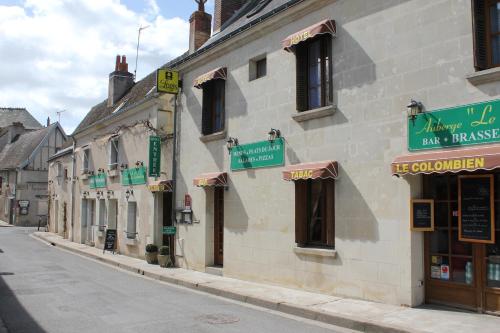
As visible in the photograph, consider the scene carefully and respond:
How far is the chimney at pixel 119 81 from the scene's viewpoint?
979 inches

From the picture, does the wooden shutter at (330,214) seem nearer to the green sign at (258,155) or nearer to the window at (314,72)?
the green sign at (258,155)

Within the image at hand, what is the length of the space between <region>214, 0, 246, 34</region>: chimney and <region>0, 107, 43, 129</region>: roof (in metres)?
47.3

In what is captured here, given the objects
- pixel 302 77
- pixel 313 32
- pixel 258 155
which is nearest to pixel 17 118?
pixel 258 155

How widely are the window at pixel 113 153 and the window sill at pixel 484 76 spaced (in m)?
16.2

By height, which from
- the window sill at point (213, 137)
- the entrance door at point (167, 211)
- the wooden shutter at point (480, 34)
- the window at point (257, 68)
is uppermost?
the window at point (257, 68)

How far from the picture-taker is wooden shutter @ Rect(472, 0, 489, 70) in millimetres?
7398

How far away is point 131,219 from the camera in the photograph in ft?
61.7

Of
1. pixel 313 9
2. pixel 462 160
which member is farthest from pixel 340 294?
pixel 313 9

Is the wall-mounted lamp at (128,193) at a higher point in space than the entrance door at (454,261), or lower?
higher

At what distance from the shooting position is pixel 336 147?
31.7 ft

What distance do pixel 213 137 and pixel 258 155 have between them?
2168 mm

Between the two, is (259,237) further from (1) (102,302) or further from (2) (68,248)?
(2) (68,248)

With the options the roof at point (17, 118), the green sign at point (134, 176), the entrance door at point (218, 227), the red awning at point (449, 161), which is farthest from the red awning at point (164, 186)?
the roof at point (17, 118)

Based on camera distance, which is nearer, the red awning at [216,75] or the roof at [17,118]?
the red awning at [216,75]
